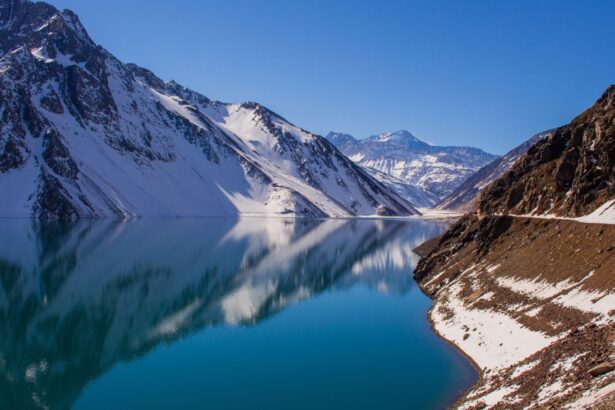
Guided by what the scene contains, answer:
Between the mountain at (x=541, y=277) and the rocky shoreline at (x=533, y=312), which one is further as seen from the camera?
the mountain at (x=541, y=277)

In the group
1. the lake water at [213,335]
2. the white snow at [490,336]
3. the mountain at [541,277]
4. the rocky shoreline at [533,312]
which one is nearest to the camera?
the rocky shoreline at [533,312]

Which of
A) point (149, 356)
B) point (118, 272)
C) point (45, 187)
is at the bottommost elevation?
point (149, 356)

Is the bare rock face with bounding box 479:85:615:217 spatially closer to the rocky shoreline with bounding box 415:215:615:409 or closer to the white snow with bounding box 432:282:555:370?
the rocky shoreline with bounding box 415:215:615:409

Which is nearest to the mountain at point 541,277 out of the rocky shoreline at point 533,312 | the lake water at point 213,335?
the rocky shoreline at point 533,312

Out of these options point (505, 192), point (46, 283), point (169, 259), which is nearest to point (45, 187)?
point (169, 259)

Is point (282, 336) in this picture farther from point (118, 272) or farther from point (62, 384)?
point (118, 272)

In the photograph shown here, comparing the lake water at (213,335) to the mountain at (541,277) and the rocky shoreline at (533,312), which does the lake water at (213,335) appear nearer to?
the rocky shoreline at (533,312)
